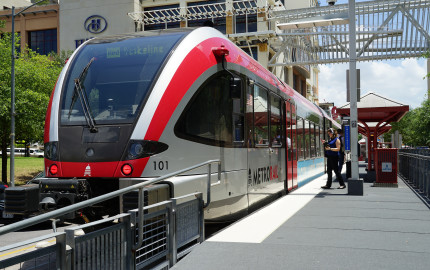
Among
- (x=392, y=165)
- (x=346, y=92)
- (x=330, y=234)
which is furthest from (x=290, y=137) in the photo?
(x=330, y=234)

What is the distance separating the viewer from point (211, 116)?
24.0 ft

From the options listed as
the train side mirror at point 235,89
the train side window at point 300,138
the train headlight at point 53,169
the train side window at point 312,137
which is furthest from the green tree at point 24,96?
the train side mirror at point 235,89

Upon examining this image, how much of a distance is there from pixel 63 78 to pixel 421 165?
10375mm

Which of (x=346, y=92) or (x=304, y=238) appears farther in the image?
(x=346, y=92)

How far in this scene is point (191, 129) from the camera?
6867 millimetres

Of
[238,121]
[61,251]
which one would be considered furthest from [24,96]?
[61,251]

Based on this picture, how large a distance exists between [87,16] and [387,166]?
3425 cm

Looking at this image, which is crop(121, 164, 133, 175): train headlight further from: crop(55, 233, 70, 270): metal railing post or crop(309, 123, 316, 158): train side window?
crop(309, 123, 316, 158): train side window

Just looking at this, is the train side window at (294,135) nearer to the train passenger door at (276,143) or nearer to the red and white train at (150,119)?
the train passenger door at (276,143)

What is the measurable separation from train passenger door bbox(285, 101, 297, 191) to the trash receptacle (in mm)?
2814

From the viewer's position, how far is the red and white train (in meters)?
6.25

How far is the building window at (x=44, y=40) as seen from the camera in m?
45.1

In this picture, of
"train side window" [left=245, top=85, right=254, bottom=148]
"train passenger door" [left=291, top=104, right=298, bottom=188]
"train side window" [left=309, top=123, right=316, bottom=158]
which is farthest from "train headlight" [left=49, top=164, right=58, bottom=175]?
"train side window" [left=309, top=123, right=316, bottom=158]

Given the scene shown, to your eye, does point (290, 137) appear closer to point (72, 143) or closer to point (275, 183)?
point (275, 183)
